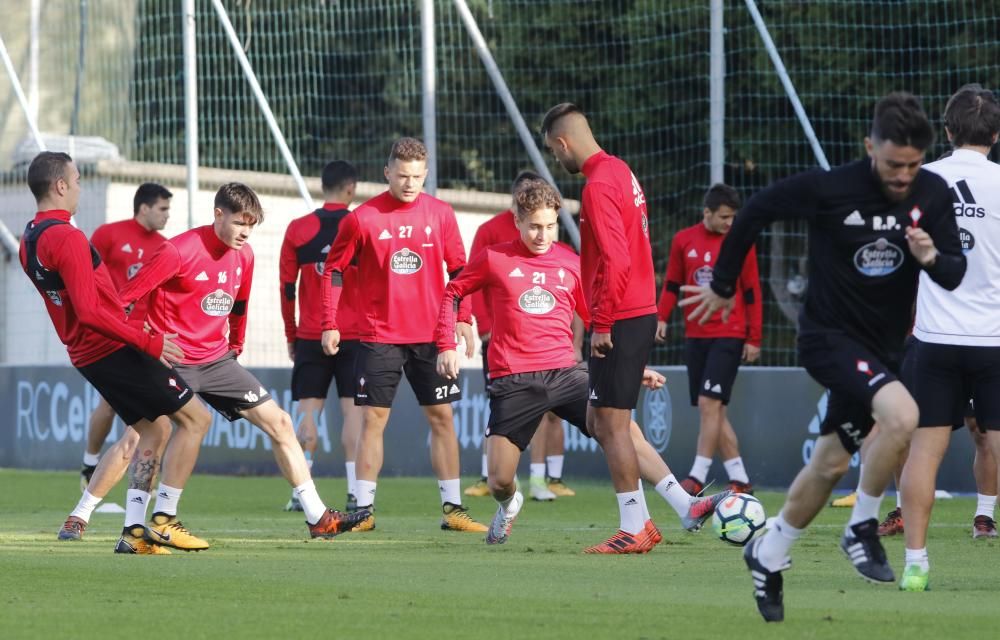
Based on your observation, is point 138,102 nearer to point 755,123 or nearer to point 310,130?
point 310,130

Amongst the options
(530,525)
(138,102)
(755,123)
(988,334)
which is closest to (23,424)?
(138,102)

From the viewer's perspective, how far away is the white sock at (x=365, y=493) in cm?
1057

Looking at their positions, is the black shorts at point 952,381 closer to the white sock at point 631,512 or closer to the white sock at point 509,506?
the white sock at point 631,512

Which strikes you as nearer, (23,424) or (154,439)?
(154,439)

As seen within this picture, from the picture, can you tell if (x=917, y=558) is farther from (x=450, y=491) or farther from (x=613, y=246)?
(x=450, y=491)

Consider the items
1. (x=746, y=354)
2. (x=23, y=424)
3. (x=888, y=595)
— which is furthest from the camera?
(x=23, y=424)

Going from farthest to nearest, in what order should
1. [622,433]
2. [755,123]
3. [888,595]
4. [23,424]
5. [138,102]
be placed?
[138,102]
[23,424]
[755,123]
[622,433]
[888,595]

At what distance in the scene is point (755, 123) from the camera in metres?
16.6

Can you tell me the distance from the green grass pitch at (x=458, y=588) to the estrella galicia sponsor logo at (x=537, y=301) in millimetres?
1287

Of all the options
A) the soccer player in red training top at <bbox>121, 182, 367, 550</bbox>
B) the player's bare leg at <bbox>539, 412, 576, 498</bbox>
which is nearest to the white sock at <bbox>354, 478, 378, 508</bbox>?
the soccer player in red training top at <bbox>121, 182, 367, 550</bbox>

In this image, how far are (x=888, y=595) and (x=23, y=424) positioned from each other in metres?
14.0

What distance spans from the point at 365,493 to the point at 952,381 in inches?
167

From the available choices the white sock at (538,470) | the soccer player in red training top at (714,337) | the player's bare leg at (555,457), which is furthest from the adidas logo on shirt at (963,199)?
the player's bare leg at (555,457)

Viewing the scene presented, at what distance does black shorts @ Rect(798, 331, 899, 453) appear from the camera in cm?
645
